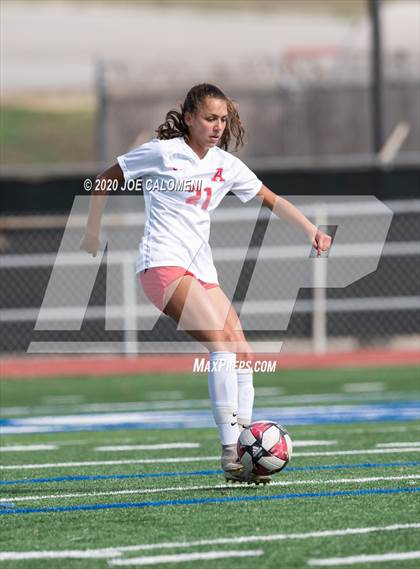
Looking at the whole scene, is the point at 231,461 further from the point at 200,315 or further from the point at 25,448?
the point at 25,448

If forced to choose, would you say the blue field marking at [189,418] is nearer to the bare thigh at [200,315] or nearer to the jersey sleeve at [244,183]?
the jersey sleeve at [244,183]

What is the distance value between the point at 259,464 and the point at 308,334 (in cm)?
1064

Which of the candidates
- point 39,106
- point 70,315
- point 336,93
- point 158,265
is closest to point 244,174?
point 158,265

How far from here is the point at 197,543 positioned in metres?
5.20

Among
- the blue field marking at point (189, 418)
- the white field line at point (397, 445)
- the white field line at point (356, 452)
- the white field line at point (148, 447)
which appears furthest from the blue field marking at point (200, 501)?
the blue field marking at point (189, 418)

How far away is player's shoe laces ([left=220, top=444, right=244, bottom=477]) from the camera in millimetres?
6613

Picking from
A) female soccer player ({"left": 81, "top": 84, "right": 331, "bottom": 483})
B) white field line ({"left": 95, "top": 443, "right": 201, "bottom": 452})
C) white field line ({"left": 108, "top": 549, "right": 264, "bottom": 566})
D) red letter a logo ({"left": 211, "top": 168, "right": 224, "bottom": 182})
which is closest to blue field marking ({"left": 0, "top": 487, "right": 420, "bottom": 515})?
female soccer player ({"left": 81, "top": 84, "right": 331, "bottom": 483})

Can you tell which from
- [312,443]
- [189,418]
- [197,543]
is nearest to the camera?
[197,543]

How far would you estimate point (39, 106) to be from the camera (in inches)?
1850

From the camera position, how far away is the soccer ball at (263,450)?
6.53 metres

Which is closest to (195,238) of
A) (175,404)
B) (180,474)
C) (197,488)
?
(197,488)

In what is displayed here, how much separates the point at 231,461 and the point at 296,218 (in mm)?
1256

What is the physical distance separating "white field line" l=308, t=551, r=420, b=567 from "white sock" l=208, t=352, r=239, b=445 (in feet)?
6.07

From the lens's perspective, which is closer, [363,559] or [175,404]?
[363,559]
